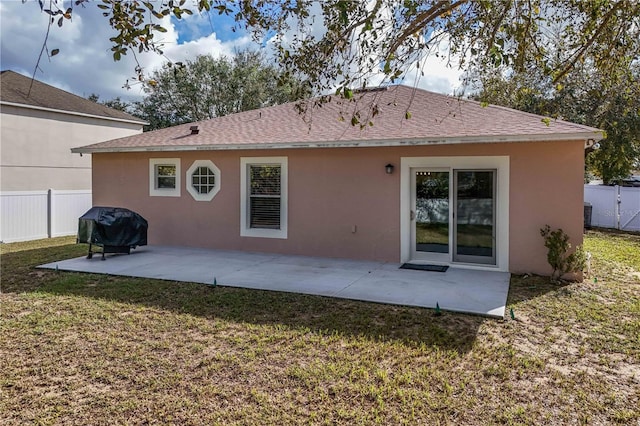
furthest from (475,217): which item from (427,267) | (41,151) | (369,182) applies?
(41,151)

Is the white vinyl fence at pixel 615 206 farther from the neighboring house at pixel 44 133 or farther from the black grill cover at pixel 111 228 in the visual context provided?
the neighboring house at pixel 44 133

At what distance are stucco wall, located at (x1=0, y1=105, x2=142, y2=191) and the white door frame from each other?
1625 centimetres

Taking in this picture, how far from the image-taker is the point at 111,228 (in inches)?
397

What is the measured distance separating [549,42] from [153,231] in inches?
425

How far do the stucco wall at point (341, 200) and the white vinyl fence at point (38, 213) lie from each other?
2912mm

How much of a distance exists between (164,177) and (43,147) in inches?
379

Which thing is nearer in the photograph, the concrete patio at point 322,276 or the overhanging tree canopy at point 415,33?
the overhanging tree canopy at point 415,33

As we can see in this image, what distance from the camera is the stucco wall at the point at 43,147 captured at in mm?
16797

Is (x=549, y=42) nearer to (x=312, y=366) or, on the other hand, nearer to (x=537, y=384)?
(x=537, y=384)

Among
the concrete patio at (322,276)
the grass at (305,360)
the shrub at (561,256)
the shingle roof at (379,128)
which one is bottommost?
the grass at (305,360)

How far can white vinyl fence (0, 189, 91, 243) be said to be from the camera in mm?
13414

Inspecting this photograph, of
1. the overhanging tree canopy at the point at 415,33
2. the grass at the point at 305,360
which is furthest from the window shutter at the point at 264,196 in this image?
the overhanging tree canopy at the point at 415,33

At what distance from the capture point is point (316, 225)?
10.4m

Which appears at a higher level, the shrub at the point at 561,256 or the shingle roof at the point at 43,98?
the shingle roof at the point at 43,98
